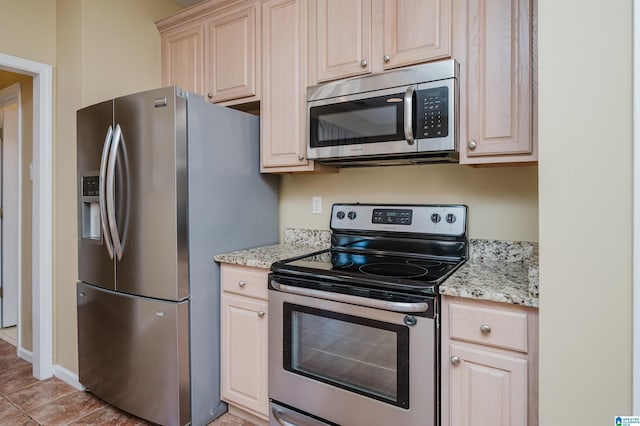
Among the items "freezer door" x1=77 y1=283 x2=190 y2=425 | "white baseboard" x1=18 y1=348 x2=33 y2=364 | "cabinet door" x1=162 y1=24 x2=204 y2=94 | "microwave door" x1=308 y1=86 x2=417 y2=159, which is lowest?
"white baseboard" x1=18 y1=348 x2=33 y2=364

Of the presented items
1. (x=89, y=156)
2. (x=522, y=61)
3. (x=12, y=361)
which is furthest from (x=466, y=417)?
(x=12, y=361)

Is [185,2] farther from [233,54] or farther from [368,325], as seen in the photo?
[368,325]

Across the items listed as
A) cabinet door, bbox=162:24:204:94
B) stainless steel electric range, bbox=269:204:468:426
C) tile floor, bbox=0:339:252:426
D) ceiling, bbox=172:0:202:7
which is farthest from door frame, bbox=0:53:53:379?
stainless steel electric range, bbox=269:204:468:426

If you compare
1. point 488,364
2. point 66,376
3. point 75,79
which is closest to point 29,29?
point 75,79

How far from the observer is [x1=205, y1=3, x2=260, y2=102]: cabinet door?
2.16 meters

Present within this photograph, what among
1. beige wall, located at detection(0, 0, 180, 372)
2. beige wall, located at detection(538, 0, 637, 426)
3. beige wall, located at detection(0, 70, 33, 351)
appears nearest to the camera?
beige wall, located at detection(538, 0, 637, 426)

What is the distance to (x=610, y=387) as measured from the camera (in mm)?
1003

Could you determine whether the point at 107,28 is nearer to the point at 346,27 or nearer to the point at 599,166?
the point at 346,27

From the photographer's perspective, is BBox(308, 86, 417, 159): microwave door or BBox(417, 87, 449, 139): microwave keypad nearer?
BBox(417, 87, 449, 139): microwave keypad

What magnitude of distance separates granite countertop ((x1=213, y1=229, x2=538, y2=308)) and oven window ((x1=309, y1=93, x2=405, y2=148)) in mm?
649

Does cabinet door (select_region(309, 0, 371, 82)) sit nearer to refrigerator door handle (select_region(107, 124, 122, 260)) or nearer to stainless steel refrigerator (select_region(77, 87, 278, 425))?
stainless steel refrigerator (select_region(77, 87, 278, 425))

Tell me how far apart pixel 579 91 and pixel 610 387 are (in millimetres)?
820

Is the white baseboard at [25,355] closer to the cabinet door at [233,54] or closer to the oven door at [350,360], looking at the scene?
the oven door at [350,360]

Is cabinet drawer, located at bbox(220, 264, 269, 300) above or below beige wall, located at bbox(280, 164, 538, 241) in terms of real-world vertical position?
below
